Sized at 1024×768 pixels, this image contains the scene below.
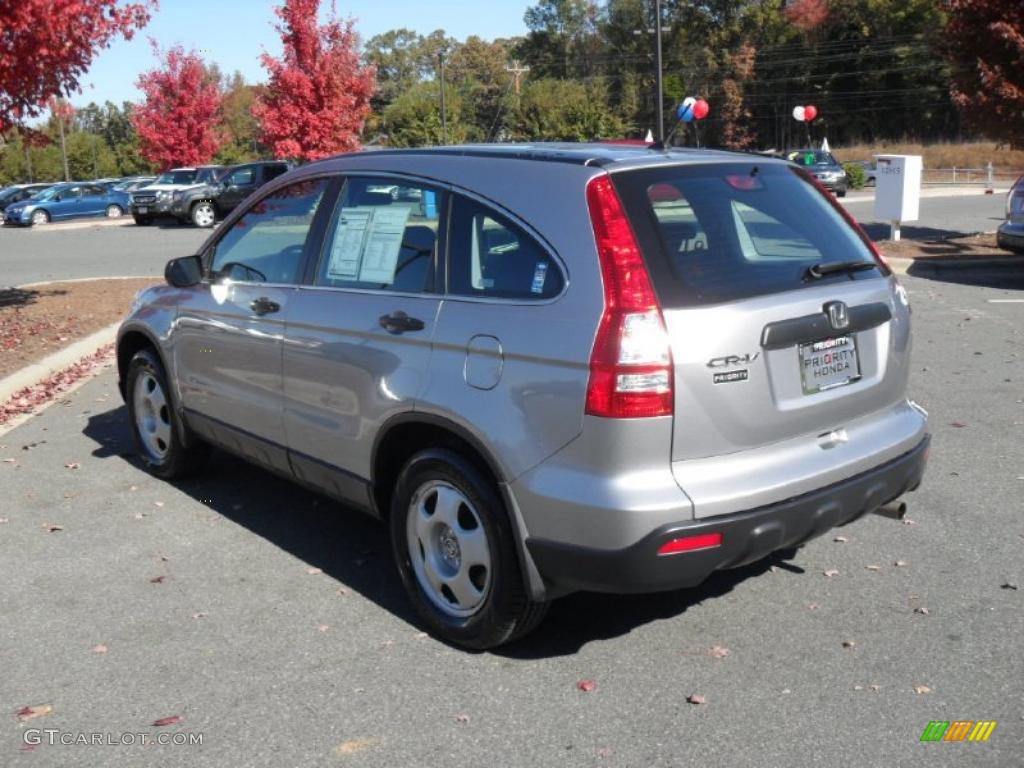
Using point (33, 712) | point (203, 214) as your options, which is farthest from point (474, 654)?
point (203, 214)

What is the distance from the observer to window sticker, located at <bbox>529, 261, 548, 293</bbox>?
3.71m

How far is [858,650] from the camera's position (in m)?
3.98

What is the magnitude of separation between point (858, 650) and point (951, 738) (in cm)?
63

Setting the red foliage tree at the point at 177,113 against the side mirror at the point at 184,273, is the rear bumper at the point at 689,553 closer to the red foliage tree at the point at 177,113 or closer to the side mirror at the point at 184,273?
the side mirror at the point at 184,273

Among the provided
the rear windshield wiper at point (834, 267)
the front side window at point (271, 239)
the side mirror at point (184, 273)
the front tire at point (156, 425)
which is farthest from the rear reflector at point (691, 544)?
the front tire at point (156, 425)

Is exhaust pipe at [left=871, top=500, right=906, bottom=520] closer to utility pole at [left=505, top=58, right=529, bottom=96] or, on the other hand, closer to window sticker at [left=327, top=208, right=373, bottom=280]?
window sticker at [left=327, top=208, right=373, bottom=280]

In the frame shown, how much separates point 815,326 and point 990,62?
47.1 ft

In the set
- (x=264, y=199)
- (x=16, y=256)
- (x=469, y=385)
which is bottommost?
(x=16, y=256)

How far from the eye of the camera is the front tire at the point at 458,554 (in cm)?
385

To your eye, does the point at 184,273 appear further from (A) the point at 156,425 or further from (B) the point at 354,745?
(B) the point at 354,745

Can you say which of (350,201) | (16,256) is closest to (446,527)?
(350,201)

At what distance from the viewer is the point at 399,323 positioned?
418cm

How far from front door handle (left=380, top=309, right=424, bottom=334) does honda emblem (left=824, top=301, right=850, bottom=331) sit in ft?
4.87

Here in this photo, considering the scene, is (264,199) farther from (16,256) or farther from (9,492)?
(16,256)
